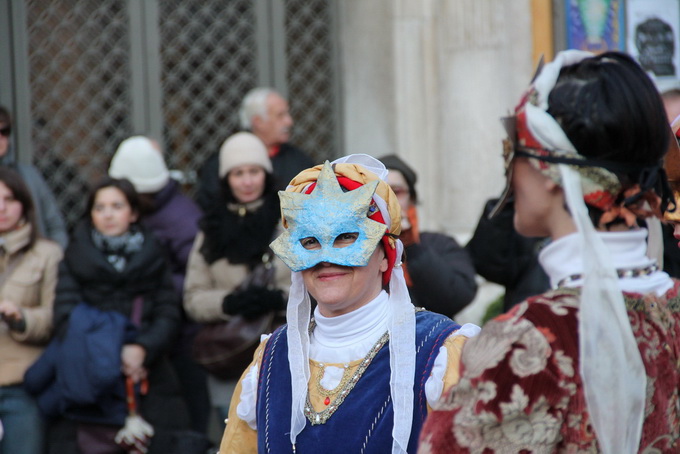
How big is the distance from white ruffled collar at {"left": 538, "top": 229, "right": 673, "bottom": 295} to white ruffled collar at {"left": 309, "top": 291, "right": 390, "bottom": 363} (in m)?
0.77

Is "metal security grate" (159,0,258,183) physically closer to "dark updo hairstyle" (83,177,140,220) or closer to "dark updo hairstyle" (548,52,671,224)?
"dark updo hairstyle" (83,177,140,220)

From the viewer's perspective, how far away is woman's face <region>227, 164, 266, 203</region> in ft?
17.1

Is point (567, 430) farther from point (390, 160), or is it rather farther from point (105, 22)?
point (105, 22)

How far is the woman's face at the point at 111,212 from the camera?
17.2ft

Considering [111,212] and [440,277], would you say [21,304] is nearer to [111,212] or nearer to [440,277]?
[111,212]

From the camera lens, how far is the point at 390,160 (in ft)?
16.2

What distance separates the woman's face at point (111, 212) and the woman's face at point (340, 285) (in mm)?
2658

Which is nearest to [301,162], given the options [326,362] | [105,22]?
[105,22]

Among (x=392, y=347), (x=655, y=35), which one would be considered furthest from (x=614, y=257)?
(x=655, y=35)

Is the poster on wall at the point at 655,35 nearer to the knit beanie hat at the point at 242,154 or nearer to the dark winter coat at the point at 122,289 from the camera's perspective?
the knit beanie hat at the point at 242,154

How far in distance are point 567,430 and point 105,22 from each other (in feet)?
19.9

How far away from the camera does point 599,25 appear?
769 cm

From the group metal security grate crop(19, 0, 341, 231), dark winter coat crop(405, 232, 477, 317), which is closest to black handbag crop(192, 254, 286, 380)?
dark winter coat crop(405, 232, 477, 317)

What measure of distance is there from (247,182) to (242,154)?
0.15 m
